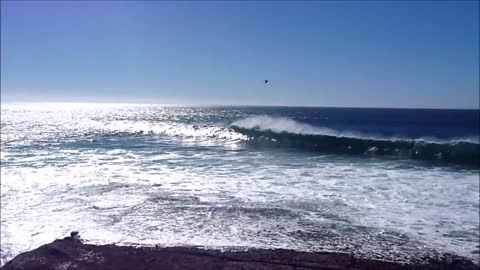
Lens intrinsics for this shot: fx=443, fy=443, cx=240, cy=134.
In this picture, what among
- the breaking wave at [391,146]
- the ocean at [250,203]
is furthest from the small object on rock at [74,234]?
the breaking wave at [391,146]

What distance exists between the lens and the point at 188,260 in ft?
24.9

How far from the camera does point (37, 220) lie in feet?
33.4

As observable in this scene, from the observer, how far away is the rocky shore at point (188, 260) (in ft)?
24.0

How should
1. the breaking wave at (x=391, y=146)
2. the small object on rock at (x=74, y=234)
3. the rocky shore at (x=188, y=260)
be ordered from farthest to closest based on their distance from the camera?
the breaking wave at (x=391, y=146) → the small object on rock at (x=74, y=234) → the rocky shore at (x=188, y=260)

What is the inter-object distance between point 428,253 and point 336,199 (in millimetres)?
4450

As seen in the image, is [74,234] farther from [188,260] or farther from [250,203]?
[250,203]

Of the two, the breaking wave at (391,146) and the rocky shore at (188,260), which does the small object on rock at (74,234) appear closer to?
the rocky shore at (188,260)

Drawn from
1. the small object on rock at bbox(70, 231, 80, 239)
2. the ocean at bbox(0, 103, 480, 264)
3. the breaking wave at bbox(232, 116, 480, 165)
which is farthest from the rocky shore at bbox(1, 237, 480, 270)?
the breaking wave at bbox(232, 116, 480, 165)

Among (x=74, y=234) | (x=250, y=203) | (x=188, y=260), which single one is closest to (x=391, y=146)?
(x=250, y=203)

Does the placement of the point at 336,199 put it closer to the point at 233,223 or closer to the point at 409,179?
the point at 233,223

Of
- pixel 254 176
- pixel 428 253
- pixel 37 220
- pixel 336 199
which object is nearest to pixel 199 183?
pixel 254 176

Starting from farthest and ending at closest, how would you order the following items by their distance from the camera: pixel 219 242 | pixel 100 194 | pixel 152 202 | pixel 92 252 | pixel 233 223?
pixel 100 194, pixel 152 202, pixel 233 223, pixel 219 242, pixel 92 252

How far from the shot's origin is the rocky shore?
7.32m

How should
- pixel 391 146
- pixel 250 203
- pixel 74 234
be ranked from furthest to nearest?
pixel 391 146, pixel 250 203, pixel 74 234
